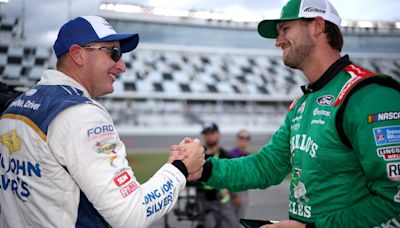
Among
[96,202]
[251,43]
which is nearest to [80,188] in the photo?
[96,202]

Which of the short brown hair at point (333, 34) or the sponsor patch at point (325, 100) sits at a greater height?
the short brown hair at point (333, 34)

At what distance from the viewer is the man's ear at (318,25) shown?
1813 mm

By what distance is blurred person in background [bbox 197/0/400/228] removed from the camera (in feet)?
4.65

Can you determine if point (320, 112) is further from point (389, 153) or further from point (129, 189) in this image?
point (129, 189)

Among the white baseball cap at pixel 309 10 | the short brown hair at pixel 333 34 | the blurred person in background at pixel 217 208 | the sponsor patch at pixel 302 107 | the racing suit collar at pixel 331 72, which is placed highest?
the white baseball cap at pixel 309 10

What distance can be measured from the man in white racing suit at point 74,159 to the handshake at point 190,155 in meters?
0.06

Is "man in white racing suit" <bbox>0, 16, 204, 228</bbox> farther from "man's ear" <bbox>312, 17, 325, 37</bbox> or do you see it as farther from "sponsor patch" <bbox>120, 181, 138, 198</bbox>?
"man's ear" <bbox>312, 17, 325, 37</bbox>

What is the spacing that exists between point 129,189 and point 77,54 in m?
0.65

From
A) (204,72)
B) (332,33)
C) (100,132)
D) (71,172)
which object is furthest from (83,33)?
(204,72)

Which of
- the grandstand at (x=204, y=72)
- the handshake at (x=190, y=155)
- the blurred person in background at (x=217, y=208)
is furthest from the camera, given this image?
the grandstand at (x=204, y=72)

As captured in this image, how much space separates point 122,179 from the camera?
137 cm

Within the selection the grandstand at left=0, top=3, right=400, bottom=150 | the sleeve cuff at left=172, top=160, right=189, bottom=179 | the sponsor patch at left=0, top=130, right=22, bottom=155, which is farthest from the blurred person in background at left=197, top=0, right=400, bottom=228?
the grandstand at left=0, top=3, right=400, bottom=150

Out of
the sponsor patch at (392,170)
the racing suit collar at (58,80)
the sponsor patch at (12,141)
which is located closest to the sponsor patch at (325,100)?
the sponsor patch at (392,170)

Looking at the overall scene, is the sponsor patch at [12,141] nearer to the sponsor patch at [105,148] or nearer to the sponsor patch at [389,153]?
the sponsor patch at [105,148]
